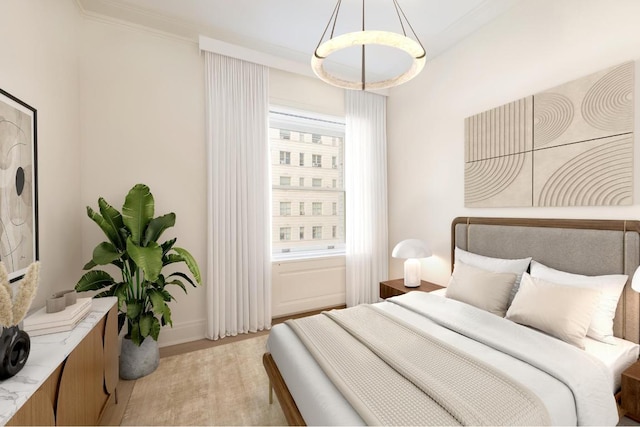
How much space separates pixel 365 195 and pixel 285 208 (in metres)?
1.12

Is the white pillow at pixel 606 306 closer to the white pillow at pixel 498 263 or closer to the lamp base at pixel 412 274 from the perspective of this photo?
the white pillow at pixel 498 263

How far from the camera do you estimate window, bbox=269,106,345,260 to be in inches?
143

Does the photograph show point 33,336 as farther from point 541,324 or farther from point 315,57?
point 541,324

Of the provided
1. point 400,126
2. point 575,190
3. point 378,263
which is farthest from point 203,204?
point 575,190

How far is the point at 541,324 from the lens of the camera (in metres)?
1.76

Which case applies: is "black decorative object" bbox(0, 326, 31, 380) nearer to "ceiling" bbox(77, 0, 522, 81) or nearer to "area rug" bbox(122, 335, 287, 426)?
"area rug" bbox(122, 335, 287, 426)

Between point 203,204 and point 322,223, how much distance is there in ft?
5.37

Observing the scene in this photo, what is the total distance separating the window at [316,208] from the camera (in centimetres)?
388

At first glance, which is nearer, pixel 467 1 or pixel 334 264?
pixel 467 1

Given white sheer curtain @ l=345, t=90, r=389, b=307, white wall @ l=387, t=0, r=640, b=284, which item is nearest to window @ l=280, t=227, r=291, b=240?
white sheer curtain @ l=345, t=90, r=389, b=307

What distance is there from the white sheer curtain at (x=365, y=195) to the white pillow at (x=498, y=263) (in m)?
1.29

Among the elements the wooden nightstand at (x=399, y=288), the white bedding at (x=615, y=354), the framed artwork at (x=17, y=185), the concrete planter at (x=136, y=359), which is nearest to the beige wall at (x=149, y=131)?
the concrete planter at (x=136, y=359)

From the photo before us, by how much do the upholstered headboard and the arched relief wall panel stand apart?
165mm

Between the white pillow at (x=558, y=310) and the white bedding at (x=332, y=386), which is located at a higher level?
the white pillow at (x=558, y=310)
